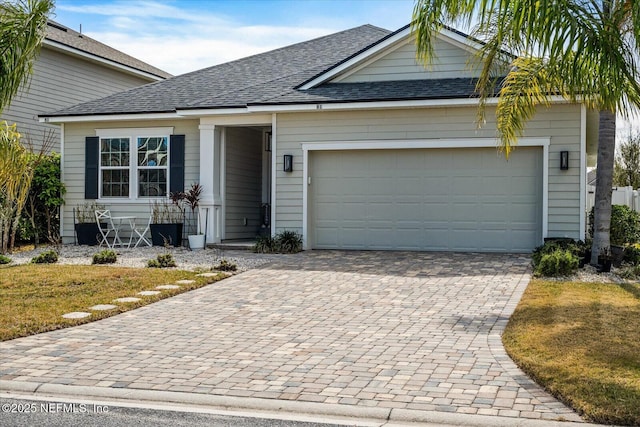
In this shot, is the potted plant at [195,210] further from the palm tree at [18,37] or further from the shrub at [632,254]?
the shrub at [632,254]

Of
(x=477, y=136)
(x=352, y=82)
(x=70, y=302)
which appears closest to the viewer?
(x=70, y=302)

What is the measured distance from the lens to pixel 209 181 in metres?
16.6

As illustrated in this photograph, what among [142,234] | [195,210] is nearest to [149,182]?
[142,234]

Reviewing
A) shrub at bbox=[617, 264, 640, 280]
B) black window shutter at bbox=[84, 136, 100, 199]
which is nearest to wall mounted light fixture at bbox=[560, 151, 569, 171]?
shrub at bbox=[617, 264, 640, 280]

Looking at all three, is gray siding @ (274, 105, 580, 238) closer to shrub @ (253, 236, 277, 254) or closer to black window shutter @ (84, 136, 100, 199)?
shrub @ (253, 236, 277, 254)

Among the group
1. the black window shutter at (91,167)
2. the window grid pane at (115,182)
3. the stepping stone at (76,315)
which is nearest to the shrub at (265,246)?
the window grid pane at (115,182)

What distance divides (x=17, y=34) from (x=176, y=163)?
7.95 meters

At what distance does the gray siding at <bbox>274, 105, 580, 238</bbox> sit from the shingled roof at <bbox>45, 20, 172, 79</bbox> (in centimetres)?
908

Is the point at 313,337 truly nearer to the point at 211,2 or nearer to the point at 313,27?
the point at 211,2

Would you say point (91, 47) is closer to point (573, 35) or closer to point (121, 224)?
point (121, 224)

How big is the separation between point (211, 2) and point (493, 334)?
7.21 metres

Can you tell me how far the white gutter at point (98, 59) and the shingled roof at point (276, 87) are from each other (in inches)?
111

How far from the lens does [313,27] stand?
80.1ft

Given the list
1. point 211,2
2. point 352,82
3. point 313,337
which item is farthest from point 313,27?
point 313,337
